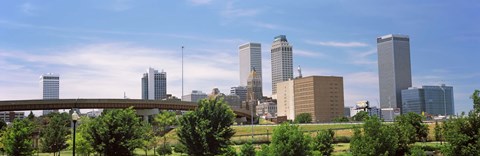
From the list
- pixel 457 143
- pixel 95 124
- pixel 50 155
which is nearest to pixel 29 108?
pixel 50 155

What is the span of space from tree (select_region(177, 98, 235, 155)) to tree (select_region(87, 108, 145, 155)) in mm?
4426

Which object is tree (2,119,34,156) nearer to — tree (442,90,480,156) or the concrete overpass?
tree (442,90,480,156)

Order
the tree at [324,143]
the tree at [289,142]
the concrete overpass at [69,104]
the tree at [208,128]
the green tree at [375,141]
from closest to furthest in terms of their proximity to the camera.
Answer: the green tree at [375,141], the tree at [289,142], the tree at [208,128], the tree at [324,143], the concrete overpass at [69,104]

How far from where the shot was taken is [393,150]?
3641 centimetres

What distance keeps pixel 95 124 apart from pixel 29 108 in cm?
12040

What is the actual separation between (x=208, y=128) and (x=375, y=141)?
50.3 ft

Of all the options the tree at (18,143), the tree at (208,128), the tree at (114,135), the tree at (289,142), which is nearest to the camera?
the tree at (289,142)

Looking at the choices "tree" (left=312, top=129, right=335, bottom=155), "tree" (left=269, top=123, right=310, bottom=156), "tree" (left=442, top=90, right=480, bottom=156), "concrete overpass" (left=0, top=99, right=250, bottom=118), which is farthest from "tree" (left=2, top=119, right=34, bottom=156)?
"concrete overpass" (left=0, top=99, right=250, bottom=118)

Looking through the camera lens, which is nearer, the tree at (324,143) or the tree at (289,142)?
the tree at (289,142)

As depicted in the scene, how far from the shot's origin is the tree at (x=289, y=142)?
123ft

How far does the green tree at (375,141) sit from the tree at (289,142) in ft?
11.2

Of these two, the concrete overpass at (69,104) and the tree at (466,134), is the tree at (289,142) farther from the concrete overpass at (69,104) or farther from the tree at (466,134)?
the concrete overpass at (69,104)

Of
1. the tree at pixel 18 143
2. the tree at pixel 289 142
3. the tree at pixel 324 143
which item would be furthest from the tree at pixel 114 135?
the tree at pixel 324 143

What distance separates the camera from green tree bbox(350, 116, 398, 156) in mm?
35406
